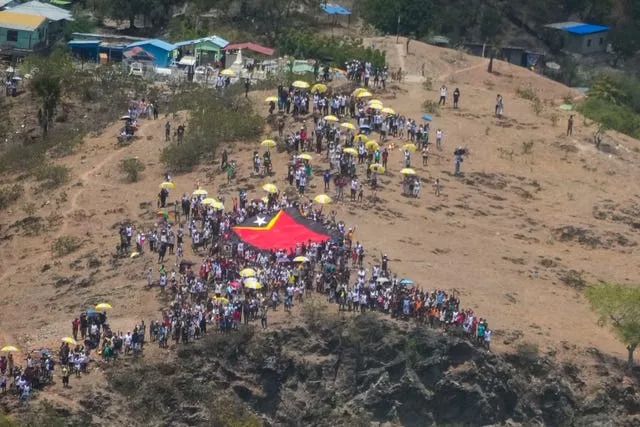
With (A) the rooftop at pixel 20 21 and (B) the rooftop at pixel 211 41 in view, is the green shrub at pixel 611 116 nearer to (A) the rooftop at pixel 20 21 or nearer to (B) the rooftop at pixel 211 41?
(B) the rooftop at pixel 211 41

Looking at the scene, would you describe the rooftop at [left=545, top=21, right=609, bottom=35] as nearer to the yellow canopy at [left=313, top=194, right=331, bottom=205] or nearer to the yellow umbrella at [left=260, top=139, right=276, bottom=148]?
the yellow umbrella at [left=260, top=139, right=276, bottom=148]

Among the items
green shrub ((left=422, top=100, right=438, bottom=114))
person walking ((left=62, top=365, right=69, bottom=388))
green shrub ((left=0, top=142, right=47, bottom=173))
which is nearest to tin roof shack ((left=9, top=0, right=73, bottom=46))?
green shrub ((left=0, top=142, right=47, bottom=173))

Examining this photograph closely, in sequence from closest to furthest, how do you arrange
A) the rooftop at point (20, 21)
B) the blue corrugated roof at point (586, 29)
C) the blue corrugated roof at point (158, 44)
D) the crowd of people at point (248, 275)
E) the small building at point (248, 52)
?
the crowd of people at point (248, 275) < the small building at point (248, 52) < the blue corrugated roof at point (158, 44) < the rooftop at point (20, 21) < the blue corrugated roof at point (586, 29)

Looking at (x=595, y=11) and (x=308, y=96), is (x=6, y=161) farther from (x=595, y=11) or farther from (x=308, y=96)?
(x=595, y=11)

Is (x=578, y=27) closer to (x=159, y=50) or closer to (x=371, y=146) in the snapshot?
(x=159, y=50)

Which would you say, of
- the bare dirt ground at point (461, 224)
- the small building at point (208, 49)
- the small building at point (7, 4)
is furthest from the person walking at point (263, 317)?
the small building at point (7, 4)
